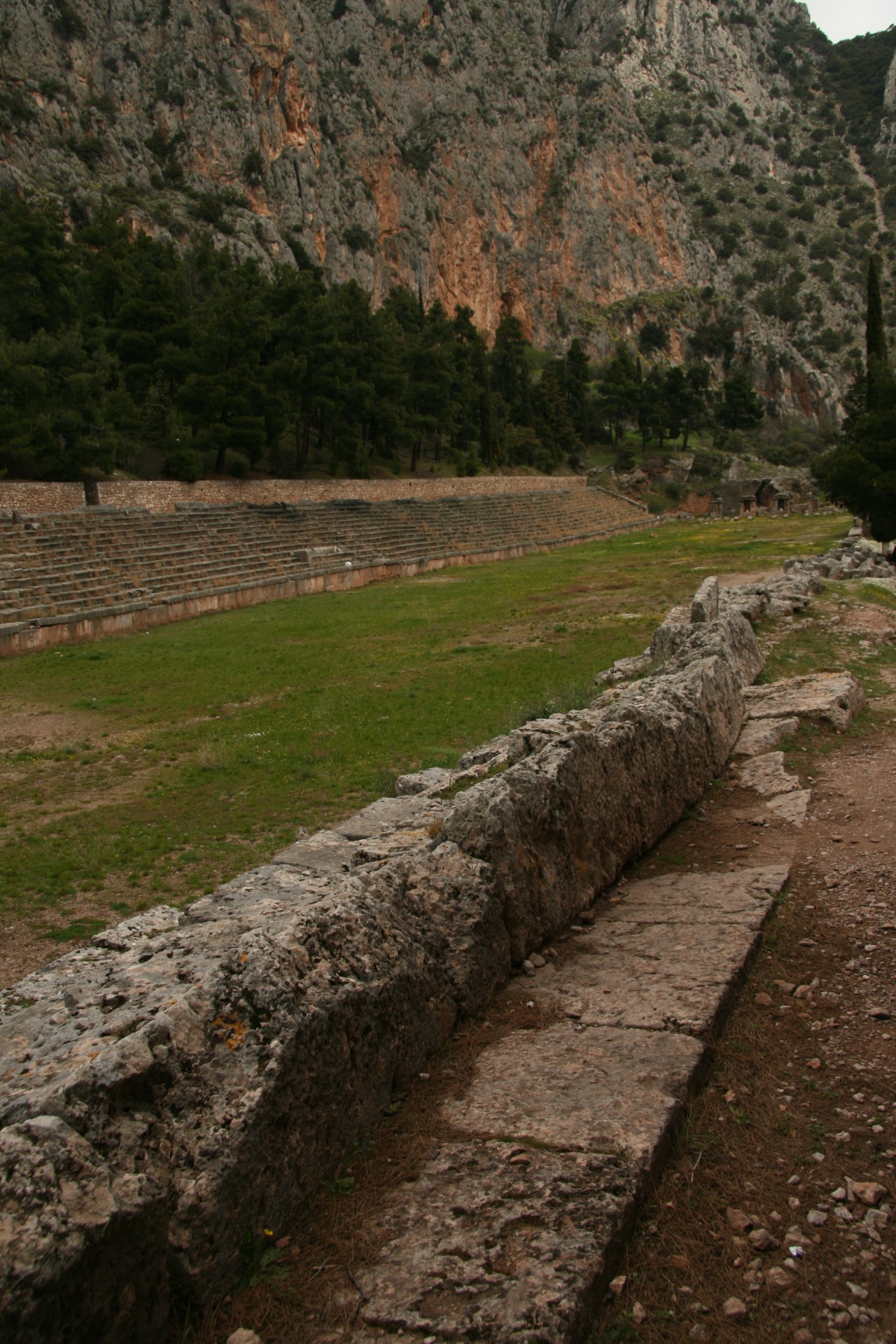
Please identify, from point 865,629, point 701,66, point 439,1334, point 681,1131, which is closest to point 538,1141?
point 681,1131

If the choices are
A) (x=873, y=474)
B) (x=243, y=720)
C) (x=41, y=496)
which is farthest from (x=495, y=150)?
(x=243, y=720)

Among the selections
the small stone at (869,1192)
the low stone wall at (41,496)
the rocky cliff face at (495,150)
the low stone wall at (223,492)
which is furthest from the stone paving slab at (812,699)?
the rocky cliff face at (495,150)

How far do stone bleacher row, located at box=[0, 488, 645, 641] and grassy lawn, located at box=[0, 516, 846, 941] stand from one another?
77.3 inches

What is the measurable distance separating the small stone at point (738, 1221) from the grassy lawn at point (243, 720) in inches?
182

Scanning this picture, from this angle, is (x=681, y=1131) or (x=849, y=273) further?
(x=849, y=273)

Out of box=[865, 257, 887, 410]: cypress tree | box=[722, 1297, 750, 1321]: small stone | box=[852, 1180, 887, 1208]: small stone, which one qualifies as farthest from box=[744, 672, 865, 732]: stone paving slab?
box=[865, 257, 887, 410]: cypress tree

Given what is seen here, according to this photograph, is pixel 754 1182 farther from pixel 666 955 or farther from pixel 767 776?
pixel 767 776

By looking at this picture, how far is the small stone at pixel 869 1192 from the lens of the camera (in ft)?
9.55

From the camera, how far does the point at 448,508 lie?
46969mm

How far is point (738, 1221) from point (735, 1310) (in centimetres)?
36

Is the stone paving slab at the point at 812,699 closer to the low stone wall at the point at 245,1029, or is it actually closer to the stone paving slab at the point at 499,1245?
the low stone wall at the point at 245,1029

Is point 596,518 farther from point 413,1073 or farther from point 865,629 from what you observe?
point 413,1073

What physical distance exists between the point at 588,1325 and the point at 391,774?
675 cm

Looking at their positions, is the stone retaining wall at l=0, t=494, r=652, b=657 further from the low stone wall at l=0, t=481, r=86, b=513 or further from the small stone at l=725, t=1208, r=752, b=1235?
the small stone at l=725, t=1208, r=752, b=1235
